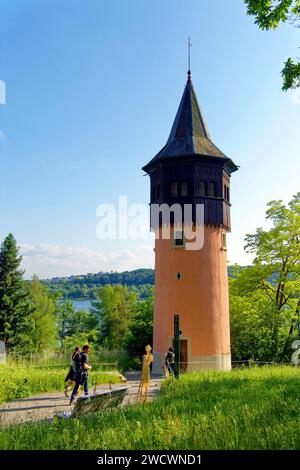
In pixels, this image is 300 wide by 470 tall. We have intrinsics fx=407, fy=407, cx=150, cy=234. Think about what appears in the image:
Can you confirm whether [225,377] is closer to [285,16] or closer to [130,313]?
[285,16]

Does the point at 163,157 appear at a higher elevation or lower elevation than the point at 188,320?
higher

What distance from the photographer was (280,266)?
2611 centimetres

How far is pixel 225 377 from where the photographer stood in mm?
13586

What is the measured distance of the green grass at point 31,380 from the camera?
555 inches

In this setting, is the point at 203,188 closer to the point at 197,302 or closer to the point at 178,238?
the point at 178,238

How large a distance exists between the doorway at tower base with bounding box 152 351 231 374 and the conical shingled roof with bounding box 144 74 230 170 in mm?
11317

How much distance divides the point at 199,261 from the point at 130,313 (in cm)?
3537

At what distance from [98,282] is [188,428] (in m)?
156

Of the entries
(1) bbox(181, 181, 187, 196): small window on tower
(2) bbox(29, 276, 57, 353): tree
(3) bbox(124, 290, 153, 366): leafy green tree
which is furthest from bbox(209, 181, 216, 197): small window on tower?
(2) bbox(29, 276, 57, 353): tree

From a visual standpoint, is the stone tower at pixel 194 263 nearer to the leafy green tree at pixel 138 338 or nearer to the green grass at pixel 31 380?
the leafy green tree at pixel 138 338

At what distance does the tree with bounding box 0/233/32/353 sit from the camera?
3928cm

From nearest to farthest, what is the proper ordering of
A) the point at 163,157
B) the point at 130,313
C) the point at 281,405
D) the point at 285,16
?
1. the point at 281,405
2. the point at 285,16
3. the point at 163,157
4. the point at 130,313

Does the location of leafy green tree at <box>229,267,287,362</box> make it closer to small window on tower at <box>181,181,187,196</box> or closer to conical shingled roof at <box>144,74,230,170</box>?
small window on tower at <box>181,181,187,196</box>
